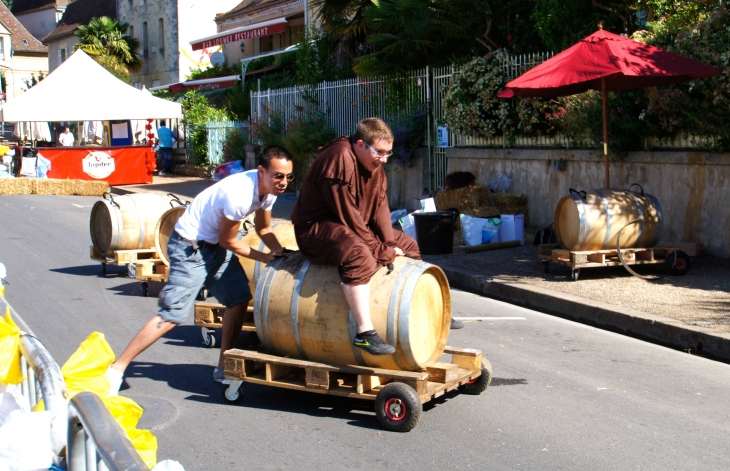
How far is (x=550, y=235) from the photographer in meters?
11.4

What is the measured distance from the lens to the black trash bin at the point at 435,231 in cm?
1162

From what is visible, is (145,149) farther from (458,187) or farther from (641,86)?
(641,86)

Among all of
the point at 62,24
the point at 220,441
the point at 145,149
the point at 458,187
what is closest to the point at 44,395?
the point at 220,441

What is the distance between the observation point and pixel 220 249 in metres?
5.86

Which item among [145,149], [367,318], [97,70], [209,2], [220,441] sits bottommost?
[220,441]

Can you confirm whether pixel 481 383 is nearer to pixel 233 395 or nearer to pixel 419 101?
pixel 233 395

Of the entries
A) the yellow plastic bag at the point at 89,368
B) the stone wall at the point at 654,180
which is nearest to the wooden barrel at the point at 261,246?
the yellow plastic bag at the point at 89,368

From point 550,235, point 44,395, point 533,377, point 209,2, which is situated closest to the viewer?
point 44,395

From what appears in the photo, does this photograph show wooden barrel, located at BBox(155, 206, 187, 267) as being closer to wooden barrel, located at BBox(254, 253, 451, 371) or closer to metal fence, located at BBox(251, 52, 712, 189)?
wooden barrel, located at BBox(254, 253, 451, 371)

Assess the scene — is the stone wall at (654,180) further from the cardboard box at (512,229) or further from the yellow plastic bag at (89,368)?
the yellow plastic bag at (89,368)

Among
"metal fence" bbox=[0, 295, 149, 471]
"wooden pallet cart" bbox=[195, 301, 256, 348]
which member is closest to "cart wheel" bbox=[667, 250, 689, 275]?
"wooden pallet cart" bbox=[195, 301, 256, 348]

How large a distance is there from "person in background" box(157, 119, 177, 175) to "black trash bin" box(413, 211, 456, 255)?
1942cm

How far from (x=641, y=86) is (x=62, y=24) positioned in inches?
2338

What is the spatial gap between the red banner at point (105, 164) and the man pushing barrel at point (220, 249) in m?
20.9
